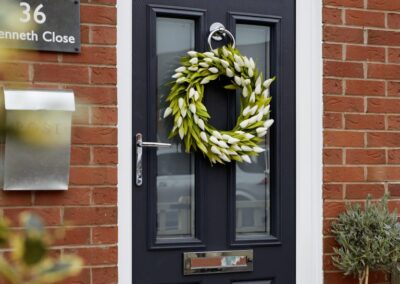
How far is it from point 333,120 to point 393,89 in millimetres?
376

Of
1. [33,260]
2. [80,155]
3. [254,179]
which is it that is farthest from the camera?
[254,179]

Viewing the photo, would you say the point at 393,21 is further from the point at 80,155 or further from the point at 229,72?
the point at 80,155

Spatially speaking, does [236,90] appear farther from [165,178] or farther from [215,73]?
[165,178]

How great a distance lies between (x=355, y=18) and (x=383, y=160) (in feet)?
2.30

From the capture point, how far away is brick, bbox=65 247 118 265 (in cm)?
244

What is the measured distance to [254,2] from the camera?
283 centimetres

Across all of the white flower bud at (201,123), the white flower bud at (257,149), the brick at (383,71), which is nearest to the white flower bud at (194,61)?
the white flower bud at (201,123)

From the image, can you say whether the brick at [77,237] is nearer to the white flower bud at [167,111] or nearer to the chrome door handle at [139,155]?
the chrome door handle at [139,155]

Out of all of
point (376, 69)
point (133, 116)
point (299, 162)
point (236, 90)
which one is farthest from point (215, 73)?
point (376, 69)

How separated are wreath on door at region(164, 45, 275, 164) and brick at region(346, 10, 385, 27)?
548 mm

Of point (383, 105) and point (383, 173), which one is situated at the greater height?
point (383, 105)

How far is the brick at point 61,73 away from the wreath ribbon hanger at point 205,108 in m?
0.39

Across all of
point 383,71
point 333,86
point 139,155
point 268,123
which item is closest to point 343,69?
point 333,86

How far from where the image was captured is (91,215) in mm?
2463
